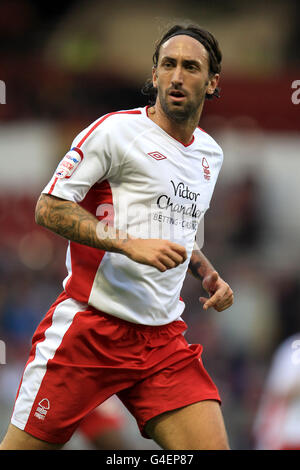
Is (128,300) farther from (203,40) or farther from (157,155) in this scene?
(203,40)

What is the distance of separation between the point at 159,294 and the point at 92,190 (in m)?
0.59

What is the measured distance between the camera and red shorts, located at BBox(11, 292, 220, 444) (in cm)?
362

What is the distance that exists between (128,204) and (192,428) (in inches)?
42.8

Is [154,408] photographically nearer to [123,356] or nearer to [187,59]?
[123,356]

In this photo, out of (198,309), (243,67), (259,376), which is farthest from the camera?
(243,67)

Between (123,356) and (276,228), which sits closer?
(123,356)

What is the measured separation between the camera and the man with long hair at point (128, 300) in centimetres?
360

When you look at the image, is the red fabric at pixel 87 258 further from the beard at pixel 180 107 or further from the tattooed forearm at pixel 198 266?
the tattooed forearm at pixel 198 266

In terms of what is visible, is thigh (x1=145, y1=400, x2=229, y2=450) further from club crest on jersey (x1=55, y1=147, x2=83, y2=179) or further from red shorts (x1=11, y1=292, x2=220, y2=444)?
club crest on jersey (x1=55, y1=147, x2=83, y2=179)

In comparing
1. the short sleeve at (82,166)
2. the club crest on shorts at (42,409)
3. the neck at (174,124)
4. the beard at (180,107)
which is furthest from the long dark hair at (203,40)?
the club crest on shorts at (42,409)

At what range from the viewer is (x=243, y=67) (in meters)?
16.1

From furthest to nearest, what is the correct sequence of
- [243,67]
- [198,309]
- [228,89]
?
[243,67] → [228,89] → [198,309]

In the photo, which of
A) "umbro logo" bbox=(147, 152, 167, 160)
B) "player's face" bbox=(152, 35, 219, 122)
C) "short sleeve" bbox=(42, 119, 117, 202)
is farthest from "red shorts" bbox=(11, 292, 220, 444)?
"player's face" bbox=(152, 35, 219, 122)

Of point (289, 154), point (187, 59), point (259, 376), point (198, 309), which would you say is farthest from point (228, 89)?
point (187, 59)
